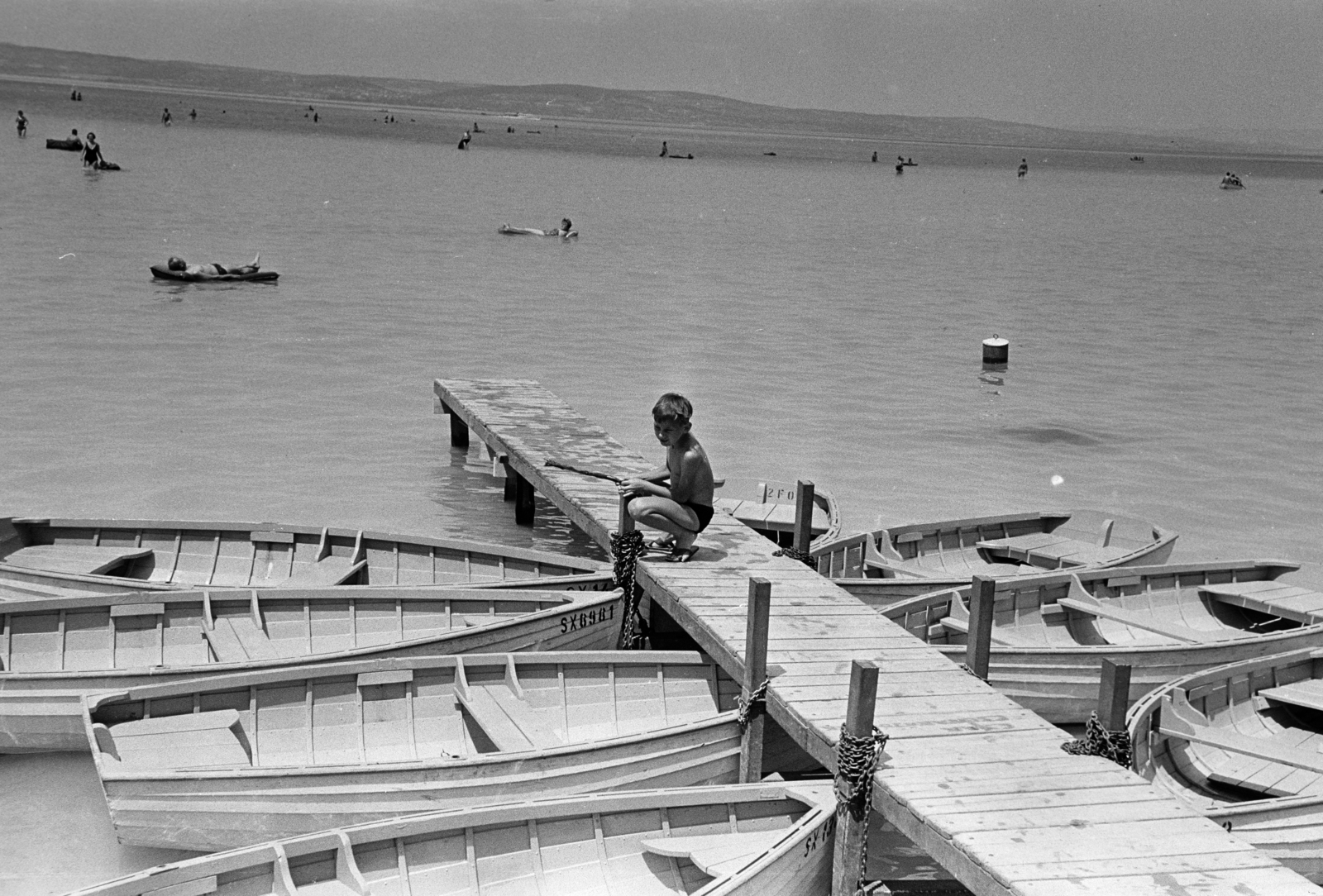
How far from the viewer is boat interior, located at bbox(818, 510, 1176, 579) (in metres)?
14.9

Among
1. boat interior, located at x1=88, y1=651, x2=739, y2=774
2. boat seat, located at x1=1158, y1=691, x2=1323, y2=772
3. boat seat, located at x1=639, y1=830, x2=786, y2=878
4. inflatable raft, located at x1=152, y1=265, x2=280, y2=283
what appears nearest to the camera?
boat seat, located at x1=639, y1=830, x2=786, y2=878

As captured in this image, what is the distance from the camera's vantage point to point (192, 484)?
19.4 m

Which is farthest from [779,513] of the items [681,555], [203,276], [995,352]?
[203,276]

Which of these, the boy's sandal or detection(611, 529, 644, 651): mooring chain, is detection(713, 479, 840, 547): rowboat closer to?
the boy's sandal

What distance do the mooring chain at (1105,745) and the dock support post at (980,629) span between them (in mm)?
1512

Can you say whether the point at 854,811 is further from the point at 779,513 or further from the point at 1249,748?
the point at 779,513

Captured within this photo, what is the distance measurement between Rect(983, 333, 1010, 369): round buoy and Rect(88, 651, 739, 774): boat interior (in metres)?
21.0

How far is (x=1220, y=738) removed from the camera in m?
10.8

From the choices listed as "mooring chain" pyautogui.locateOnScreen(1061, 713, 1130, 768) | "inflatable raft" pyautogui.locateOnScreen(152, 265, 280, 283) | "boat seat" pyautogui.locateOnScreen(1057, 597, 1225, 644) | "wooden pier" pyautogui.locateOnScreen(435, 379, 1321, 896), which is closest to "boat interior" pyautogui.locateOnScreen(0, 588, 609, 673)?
"wooden pier" pyautogui.locateOnScreen(435, 379, 1321, 896)

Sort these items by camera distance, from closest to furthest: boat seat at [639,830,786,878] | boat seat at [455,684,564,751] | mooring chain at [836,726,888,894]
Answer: boat seat at [639,830,786,878]
mooring chain at [836,726,888,894]
boat seat at [455,684,564,751]

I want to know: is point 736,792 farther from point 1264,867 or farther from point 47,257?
point 47,257

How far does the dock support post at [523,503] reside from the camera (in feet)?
60.1

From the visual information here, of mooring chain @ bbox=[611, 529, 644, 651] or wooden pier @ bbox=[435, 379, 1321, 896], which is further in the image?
mooring chain @ bbox=[611, 529, 644, 651]

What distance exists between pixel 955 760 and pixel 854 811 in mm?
828
